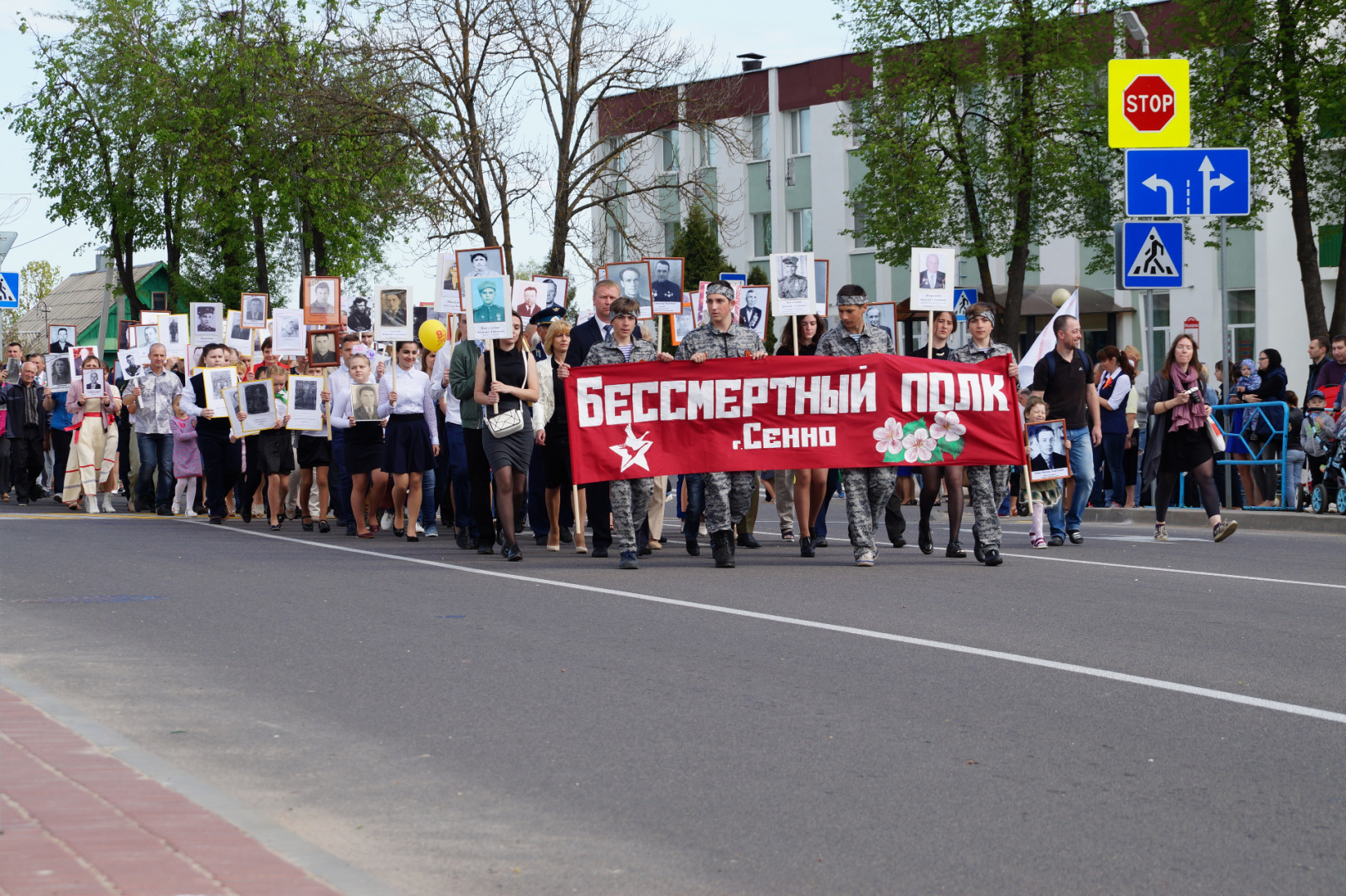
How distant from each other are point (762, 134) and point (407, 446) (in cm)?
4609

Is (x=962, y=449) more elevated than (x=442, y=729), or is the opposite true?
(x=962, y=449)

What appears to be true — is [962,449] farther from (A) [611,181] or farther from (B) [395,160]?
(A) [611,181]

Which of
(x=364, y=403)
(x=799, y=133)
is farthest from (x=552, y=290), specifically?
(x=799, y=133)

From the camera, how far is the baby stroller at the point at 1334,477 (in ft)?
56.9

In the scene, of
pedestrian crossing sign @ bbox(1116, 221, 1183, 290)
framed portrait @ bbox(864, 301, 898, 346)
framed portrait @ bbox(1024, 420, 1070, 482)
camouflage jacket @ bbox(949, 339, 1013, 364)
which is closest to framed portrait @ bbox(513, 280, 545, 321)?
camouflage jacket @ bbox(949, 339, 1013, 364)

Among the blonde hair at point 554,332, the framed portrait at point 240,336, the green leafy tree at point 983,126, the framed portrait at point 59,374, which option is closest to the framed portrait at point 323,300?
the framed portrait at point 240,336

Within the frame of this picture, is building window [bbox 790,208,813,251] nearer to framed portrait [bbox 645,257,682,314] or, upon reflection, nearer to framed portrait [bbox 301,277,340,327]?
framed portrait [bbox 301,277,340,327]

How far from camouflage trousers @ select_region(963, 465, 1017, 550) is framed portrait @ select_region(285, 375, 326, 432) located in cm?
742

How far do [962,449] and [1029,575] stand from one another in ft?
5.07

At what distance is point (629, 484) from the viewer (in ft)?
43.3

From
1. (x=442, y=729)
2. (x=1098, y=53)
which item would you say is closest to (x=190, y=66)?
(x=1098, y=53)

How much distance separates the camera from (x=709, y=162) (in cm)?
6078

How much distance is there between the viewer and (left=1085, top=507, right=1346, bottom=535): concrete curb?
1727cm

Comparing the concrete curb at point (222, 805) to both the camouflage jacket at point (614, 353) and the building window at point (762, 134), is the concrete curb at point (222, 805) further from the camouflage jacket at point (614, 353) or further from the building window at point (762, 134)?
the building window at point (762, 134)
